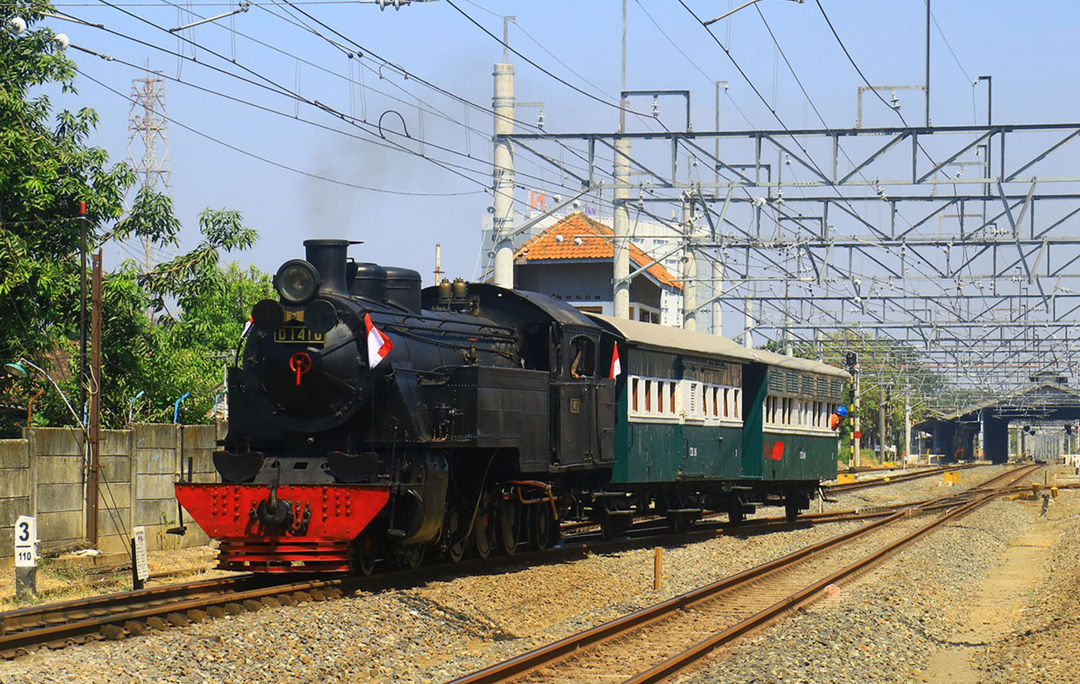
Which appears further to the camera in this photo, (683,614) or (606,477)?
(606,477)

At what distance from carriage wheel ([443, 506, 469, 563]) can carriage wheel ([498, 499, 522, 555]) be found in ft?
2.88

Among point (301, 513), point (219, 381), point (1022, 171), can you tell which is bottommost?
point (301, 513)

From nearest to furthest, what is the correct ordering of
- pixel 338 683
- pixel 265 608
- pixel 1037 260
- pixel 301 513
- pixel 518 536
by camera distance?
pixel 338 683, pixel 265 608, pixel 301 513, pixel 518 536, pixel 1037 260

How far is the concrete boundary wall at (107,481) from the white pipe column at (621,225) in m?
9.70

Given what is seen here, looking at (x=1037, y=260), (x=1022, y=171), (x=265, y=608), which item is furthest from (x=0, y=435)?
(x=1037, y=260)

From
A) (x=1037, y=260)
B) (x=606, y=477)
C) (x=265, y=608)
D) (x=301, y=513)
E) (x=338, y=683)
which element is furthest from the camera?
(x=1037, y=260)

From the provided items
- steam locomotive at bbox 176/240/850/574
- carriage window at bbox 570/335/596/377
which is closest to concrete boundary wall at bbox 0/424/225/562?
steam locomotive at bbox 176/240/850/574

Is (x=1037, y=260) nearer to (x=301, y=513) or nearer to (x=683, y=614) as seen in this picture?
(x=683, y=614)

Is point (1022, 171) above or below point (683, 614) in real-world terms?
above

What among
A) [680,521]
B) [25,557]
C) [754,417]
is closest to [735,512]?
[754,417]

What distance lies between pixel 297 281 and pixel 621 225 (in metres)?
14.7

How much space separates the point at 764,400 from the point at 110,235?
11.8 metres

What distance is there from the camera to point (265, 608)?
1197cm

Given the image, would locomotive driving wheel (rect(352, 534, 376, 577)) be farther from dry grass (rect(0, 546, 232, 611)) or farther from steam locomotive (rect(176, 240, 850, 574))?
dry grass (rect(0, 546, 232, 611))
